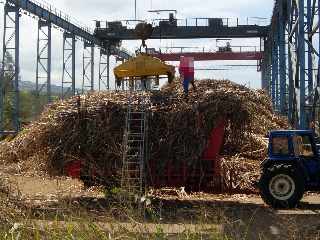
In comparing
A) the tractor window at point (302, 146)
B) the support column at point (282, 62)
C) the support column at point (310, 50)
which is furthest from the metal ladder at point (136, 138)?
the support column at point (282, 62)

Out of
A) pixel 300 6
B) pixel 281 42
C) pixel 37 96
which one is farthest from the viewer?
pixel 37 96

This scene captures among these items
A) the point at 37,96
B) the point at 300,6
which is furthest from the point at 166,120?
the point at 37,96

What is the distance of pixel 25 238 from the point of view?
584cm

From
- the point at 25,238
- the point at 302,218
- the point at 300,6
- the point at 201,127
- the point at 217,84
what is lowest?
the point at 302,218

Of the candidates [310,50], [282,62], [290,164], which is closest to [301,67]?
[310,50]

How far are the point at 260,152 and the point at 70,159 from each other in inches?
223

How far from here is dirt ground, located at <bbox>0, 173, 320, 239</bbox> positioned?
9906 millimetres

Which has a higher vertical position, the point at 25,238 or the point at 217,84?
the point at 217,84

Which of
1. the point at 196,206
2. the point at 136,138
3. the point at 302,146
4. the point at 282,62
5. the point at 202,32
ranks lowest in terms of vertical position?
the point at 196,206

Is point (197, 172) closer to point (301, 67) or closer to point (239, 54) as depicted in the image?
point (301, 67)

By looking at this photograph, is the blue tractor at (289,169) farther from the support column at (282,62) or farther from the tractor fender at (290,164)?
the support column at (282,62)

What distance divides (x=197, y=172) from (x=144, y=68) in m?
2.78

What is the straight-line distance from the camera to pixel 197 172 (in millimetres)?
13336

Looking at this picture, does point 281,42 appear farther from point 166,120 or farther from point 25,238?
point 25,238
